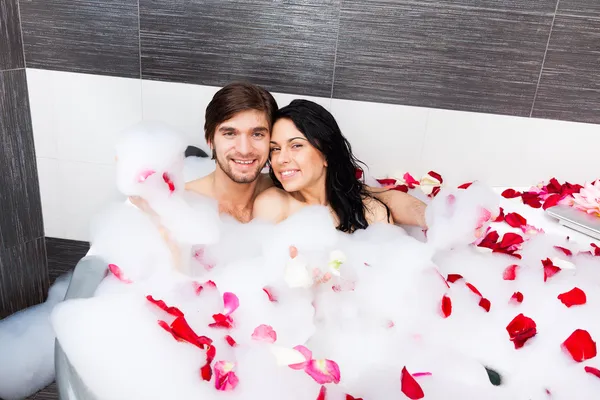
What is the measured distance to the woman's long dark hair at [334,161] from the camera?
1.51 metres

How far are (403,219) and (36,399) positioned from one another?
1.46m

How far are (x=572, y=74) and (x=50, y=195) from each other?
214 centimetres

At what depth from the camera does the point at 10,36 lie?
1.86 meters

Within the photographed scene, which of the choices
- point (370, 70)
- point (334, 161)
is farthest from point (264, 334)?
point (370, 70)

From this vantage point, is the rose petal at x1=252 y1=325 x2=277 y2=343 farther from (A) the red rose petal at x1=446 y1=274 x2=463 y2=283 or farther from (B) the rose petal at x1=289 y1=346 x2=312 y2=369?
(A) the red rose petal at x1=446 y1=274 x2=463 y2=283

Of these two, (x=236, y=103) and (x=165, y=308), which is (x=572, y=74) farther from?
(x=165, y=308)

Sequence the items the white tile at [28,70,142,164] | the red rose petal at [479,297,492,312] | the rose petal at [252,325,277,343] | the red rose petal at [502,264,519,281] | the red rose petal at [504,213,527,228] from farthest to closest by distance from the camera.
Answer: the white tile at [28,70,142,164] → the red rose petal at [504,213,527,228] → the red rose petal at [502,264,519,281] → the red rose petal at [479,297,492,312] → the rose petal at [252,325,277,343]

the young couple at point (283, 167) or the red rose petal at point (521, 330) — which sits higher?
the young couple at point (283, 167)

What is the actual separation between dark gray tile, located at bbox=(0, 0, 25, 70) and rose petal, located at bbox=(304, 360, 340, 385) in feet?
5.23

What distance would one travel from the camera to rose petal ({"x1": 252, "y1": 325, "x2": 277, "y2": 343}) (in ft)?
3.73

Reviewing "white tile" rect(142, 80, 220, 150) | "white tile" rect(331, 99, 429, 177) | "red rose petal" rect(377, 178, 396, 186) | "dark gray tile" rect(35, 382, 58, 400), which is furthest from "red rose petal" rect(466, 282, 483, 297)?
"dark gray tile" rect(35, 382, 58, 400)

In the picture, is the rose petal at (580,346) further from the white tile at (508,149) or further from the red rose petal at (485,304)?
the white tile at (508,149)

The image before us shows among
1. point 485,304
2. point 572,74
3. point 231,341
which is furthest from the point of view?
point 572,74

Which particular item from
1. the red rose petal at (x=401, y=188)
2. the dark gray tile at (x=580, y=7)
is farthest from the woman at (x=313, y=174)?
the dark gray tile at (x=580, y=7)
